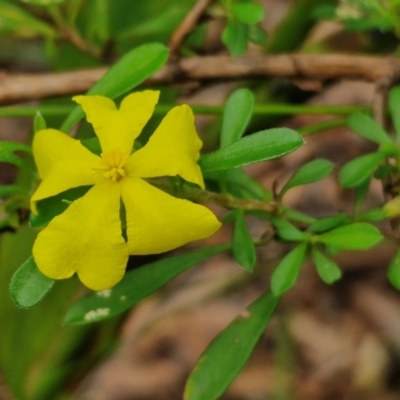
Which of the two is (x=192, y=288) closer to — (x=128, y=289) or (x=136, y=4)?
(x=136, y=4)

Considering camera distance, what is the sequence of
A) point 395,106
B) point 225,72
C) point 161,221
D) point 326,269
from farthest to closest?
point 225,72 → point 395,106 → point 326,269 → point 161,221

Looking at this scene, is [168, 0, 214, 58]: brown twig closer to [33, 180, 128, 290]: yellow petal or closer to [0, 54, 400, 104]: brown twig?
[0, 54, 400, 104]: brown twig

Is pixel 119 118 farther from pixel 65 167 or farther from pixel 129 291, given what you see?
pixel 129 291

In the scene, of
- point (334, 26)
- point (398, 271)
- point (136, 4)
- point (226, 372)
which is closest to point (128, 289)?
point (226, 372)

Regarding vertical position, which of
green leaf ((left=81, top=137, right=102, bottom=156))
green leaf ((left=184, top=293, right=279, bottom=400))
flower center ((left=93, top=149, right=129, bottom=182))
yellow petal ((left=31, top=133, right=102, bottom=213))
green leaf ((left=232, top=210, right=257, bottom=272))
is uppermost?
flower center ((left=93, top=149, right=129, bottom=182))

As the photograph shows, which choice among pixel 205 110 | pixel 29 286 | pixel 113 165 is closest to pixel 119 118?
pixel 113 165

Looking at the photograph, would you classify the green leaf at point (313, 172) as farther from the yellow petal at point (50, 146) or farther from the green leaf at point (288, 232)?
the yellow petal at point (50, 146)

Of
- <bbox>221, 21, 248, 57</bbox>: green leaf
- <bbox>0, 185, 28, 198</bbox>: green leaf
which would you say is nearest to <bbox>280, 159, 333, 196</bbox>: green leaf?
<bbox>221, 21, 248, 57</bbox>: green leaf
